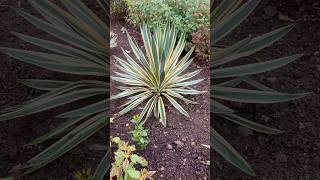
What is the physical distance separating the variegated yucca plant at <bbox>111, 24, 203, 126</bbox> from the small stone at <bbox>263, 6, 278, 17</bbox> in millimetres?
552

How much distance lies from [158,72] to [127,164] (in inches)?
7.3

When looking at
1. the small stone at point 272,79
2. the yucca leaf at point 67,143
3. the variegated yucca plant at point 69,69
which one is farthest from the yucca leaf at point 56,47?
the small stone at point 272,79

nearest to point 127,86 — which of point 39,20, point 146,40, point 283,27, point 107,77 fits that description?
point 146,40

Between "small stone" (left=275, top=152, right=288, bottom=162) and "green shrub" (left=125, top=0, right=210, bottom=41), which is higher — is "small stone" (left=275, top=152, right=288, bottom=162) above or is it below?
below

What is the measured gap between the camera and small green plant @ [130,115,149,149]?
90cm

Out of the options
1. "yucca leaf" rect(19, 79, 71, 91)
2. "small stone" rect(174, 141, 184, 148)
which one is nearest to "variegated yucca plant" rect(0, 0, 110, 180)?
"yucca leaf" rect(19, 79, 71, 91)

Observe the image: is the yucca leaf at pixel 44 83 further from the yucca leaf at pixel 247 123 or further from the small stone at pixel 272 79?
the small stone at pixel 272 79

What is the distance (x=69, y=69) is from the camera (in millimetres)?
1206

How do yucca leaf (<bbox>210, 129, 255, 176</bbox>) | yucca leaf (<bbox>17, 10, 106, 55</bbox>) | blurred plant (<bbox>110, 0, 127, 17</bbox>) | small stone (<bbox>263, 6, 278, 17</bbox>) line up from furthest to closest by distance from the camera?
1. small stone (<bbox>263, 6, 278, 17</bbox>)
2. yucca leaf (<bbox>17, 10, 106, 55</bbox>)
3. yucca leaf (<bbox>210, 129, 255, 176</bbox>)
4. blurred plant (<bbox>110, 0, 127, 17</bbox>)

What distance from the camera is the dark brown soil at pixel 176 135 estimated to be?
2.97 ft

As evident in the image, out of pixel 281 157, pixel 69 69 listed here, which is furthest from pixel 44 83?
pixel 281 157

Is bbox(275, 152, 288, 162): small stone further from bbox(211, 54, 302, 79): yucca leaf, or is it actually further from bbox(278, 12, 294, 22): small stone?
bbox(278, 12, 294, 22): small stone

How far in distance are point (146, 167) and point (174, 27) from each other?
0.26 metres

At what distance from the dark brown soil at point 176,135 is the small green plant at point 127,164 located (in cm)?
1
